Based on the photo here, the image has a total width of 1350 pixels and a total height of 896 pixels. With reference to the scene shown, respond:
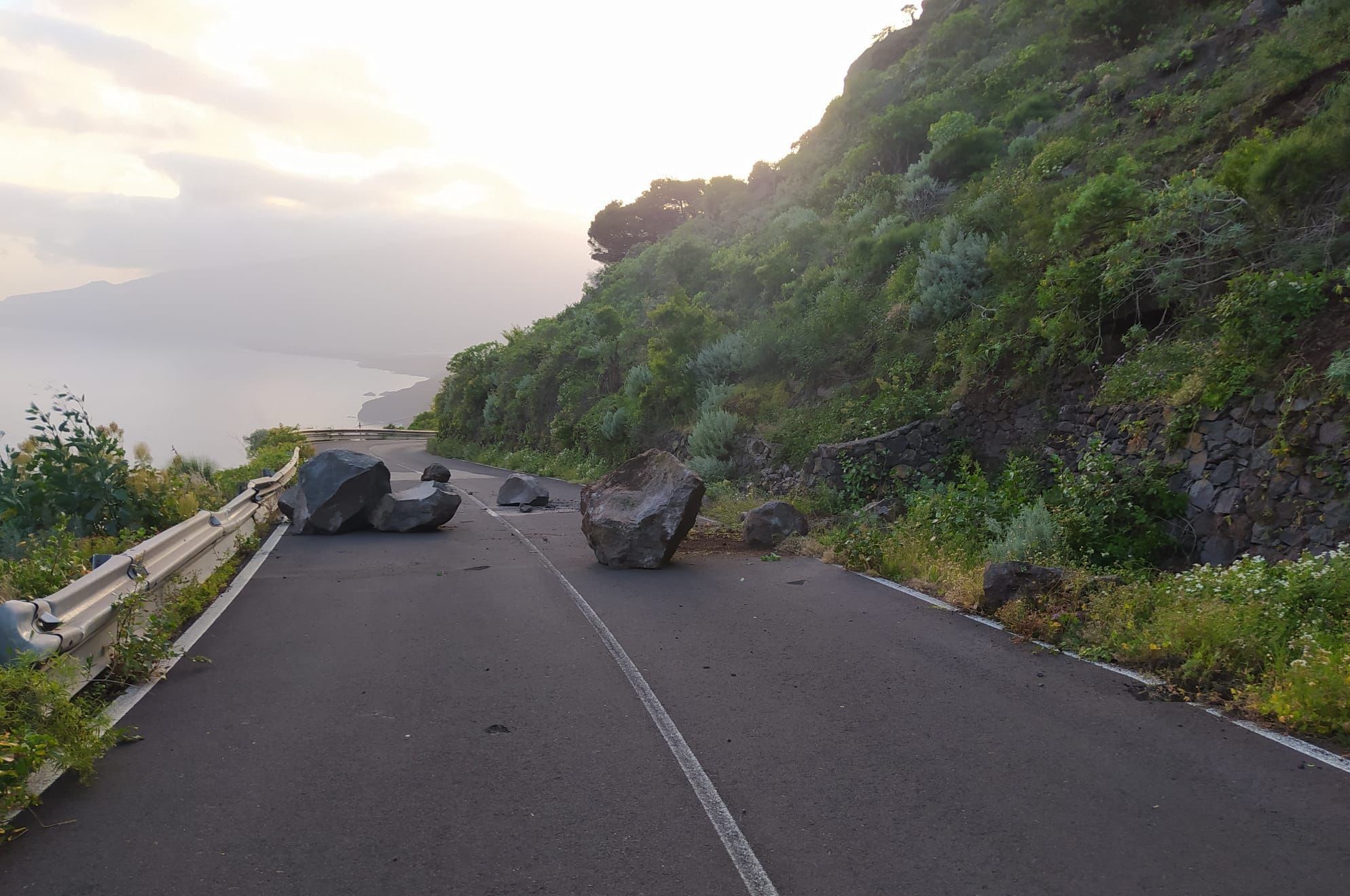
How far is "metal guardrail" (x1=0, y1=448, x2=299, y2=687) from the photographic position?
520 cm

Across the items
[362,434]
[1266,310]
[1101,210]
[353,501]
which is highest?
[1101,210]

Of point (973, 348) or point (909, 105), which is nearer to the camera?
point (973, 348)

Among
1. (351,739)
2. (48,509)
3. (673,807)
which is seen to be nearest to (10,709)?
(351,739)

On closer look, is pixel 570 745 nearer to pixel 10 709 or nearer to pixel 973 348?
pixel 10 709

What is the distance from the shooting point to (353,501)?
13805 mm

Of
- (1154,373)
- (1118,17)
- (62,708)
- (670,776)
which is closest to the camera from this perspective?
(670,776)

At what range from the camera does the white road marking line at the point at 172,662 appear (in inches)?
183

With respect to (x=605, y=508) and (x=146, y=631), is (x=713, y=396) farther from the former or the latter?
(x=146, y=631)

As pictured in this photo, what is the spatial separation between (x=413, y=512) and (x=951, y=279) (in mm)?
10447

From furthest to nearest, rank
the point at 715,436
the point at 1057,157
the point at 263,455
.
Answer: the point at 263,455
the point at 715,436
the point at 1057,157

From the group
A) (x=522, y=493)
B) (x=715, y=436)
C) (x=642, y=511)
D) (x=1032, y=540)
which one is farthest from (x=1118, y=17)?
(x=642, y=511)

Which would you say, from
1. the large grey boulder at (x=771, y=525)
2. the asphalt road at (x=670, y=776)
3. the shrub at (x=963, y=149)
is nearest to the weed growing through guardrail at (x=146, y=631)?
the asphalt road at (x=670, y=776)

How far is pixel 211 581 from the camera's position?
9.52 meters

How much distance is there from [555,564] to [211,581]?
12.9ft
